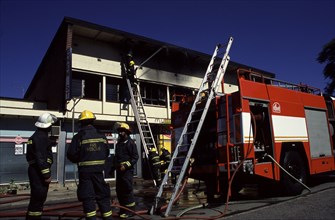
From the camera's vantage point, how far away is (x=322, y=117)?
8.55 m

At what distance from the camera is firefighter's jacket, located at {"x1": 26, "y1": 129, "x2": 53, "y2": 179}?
4742 mm

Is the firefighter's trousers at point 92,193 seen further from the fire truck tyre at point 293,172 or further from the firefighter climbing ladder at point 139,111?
the firefighter climbing ladder at point 139,111

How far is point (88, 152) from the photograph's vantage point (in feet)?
15.0

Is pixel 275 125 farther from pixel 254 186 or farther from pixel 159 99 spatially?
pixel 159 99

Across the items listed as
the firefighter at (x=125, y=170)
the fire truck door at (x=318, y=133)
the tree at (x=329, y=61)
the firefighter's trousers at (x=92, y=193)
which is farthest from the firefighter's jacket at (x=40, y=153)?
the tree at (x=329, y=61)

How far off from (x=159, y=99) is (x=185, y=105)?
9.73 m

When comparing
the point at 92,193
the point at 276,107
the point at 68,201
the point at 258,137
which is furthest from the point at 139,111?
the point at 92,193

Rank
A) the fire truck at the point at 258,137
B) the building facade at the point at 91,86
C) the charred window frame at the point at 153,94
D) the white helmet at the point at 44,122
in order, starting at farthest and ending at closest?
1. the charred window frame at the point at 153,94
2. the building facade at the point at 91,86
3. the fire truck at the point at 258,137
4. the white helmet at the point at 44,122

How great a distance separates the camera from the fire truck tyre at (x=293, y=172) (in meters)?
6.80

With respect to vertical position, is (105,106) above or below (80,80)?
below

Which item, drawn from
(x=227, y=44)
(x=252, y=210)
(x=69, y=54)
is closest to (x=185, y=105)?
(x=227, y=44)

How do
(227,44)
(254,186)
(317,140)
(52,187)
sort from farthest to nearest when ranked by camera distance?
(52,187) < (254,186) < (317,140) < (227,44)

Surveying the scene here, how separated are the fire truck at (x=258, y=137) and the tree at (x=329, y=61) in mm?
22140

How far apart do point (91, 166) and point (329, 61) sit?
28454 millimetres
